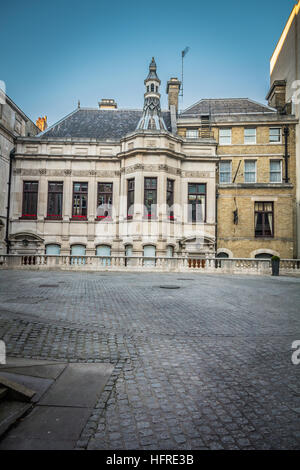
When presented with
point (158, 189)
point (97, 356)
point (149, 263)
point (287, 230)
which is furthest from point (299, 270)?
point (97, 356)

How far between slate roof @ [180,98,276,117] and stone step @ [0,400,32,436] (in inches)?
1168

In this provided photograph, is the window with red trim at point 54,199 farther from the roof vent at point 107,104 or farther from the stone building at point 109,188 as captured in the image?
the roof vent at point 107,104

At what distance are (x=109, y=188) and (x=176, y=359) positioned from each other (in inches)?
850

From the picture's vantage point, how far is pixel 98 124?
2770cm

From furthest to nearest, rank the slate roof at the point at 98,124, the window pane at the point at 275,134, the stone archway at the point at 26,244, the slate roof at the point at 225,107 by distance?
1. the slate roof at the point at 225,107
2. the window pane at the point at 275,134
3. the slate roof at the point at 98,124
4. the stone archway at the point at 26,244

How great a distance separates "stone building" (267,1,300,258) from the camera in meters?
26.3

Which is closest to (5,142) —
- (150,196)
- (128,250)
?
(150,196)

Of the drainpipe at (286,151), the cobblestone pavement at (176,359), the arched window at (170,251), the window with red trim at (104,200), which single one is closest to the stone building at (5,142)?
the window with red trim at (104,200)

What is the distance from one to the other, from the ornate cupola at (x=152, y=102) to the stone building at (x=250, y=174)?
11.1ft

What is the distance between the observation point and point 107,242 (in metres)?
23.8

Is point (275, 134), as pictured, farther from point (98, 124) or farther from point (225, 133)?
point (98, 124)

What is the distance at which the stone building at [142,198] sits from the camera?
74.8 feet

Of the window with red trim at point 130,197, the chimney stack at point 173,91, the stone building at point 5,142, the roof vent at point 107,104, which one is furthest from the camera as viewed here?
the roof vent at point 107,104
